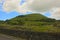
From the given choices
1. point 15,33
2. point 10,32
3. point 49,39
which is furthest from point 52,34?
point 10,32

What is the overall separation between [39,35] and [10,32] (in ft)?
41.6

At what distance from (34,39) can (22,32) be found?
5988 mm

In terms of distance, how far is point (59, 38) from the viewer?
21750 millimetres

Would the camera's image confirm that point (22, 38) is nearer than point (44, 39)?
No

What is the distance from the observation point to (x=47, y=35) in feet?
76.7

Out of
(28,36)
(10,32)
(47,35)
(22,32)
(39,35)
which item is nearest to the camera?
(47,35)

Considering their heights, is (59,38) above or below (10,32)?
below

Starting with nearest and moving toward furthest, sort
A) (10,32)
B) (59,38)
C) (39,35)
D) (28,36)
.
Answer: (59,38)
(39,35)
(28,36)
(10,32)

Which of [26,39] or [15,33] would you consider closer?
[26,39]

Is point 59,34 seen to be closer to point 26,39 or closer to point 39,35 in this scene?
point 39,35

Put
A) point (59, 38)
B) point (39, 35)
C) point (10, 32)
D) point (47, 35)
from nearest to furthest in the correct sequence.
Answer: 1. point (59, 38)
2. point (47, 35)
3. point (39, 35)
4. point (10, 32)

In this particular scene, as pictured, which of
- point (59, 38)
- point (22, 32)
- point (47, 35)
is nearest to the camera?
point (59, 38)

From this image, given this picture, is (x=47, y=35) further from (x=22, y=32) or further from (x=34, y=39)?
(x=22, y=32)

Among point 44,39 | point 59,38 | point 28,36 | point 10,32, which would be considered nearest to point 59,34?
point 59,38
